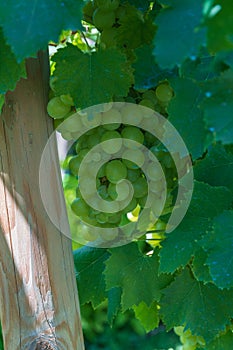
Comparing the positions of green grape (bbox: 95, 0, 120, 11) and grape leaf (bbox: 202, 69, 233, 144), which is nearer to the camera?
grape leaf (bbox: 202, 69, 233, 144)

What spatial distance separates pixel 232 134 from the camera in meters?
0.54

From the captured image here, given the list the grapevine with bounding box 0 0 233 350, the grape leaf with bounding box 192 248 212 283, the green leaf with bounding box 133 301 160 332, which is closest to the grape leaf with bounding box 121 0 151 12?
the grapevine with bounding box 0 0 233 350

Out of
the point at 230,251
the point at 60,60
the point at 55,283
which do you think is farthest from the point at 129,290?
the point at 60,60

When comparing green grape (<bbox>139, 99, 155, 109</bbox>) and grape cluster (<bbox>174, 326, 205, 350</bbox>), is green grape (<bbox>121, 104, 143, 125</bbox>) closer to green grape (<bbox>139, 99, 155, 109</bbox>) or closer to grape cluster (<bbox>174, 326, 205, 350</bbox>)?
green grape (<bbox>139, 99, 155, 109</bbox>)

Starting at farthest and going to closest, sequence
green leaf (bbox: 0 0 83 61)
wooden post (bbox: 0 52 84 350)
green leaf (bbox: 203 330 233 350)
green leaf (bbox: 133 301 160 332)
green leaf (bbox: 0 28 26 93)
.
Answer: green leaf (bbox: 133 301 160 332)
green leaf (bbox: 203 330 233 350)
wooden post (bbox: 0 52 84 350)
green leaf (bbox: 0 28 26 93)
green leaf (bbox: 0 0 83 61)

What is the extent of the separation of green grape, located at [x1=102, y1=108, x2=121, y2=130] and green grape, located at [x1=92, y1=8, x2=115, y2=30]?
4.5 inches

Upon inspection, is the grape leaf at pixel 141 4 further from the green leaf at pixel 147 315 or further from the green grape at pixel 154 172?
the green leaf at pixel 147 315

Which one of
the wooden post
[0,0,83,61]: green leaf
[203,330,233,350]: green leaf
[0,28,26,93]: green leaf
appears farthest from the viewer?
[203,330,233,350]: green leaf

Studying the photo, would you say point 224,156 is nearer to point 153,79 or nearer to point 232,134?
point 153,79

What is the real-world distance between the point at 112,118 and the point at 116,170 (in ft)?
0.24

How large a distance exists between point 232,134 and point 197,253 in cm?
28

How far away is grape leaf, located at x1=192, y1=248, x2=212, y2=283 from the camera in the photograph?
78 cm

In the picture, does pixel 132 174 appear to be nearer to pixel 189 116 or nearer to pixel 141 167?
pixel 141 167

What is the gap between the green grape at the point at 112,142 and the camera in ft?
2.62
